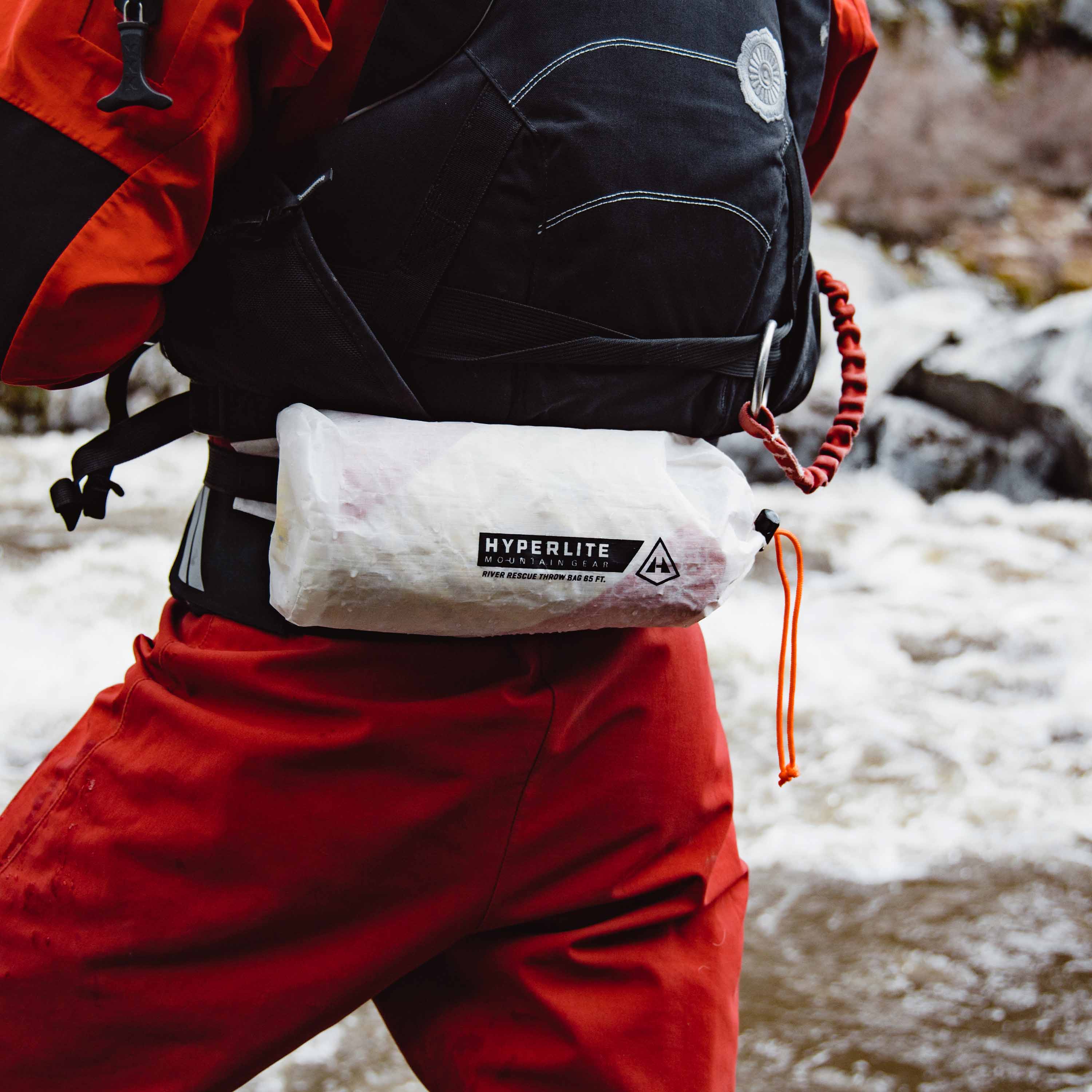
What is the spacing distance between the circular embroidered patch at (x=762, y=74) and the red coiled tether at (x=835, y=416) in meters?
0.19

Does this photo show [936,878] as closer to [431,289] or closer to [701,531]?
[701,531]

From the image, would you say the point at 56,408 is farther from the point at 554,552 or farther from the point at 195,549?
the point at 554,552

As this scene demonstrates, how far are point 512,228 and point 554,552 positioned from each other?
0.24m

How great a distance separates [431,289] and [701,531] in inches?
11.0

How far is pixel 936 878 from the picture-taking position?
7.63 feet

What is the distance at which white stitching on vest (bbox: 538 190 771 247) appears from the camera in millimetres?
808

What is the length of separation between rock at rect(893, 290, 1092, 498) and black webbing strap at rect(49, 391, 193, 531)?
6022mm

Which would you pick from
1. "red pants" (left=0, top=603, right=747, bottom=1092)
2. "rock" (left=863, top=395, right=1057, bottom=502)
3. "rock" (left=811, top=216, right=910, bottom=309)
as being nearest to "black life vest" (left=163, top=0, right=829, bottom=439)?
"red pants" (left=0, top=603, right=747, bottom=1092)

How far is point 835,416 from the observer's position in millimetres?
1029

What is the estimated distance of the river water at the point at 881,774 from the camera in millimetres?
1795

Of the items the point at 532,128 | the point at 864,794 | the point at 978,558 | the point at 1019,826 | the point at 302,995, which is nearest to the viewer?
the point at 532,128

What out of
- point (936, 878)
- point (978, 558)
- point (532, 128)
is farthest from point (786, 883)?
point (978, 558)

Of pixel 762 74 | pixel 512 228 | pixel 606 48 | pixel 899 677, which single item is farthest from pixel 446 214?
pixel 899 677

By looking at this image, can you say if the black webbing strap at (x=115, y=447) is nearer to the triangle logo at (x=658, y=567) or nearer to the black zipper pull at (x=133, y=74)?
the black zipper pull at (x=133, y=74)
